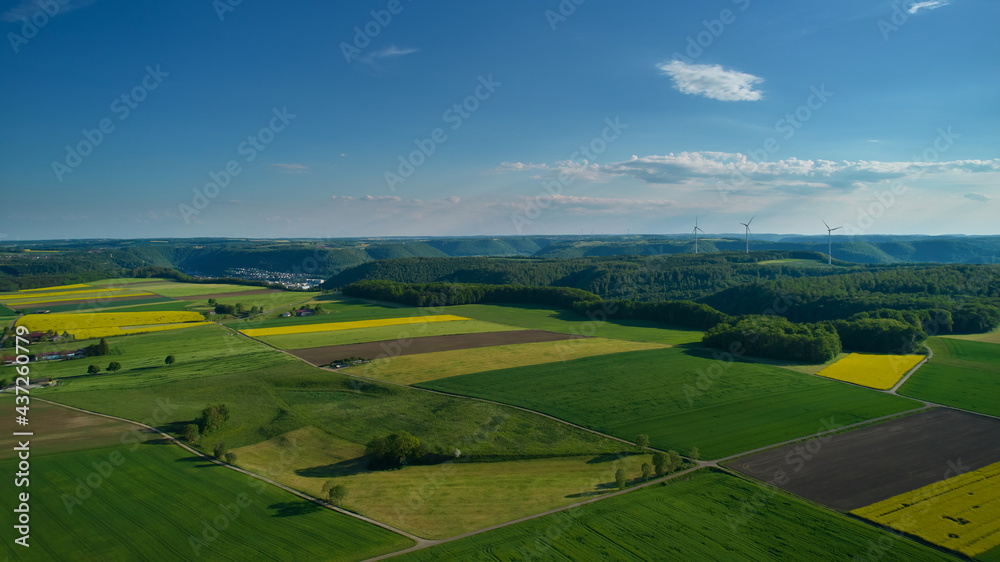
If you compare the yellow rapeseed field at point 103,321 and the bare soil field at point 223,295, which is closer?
the yellow rapeseed field at point 103,321

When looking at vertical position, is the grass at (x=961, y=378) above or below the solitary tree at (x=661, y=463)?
above

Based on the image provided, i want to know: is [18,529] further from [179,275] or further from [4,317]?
[179,275]

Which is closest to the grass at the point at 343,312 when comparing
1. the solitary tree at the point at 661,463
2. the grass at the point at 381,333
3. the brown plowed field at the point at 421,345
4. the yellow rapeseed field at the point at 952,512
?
the grass at the point at 381,333

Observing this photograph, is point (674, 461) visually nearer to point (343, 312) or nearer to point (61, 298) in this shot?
point (343, 312)

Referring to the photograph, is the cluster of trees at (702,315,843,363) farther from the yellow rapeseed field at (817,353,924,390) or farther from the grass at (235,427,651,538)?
the grass at (235,427,651,538)

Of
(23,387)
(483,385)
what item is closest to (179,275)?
(23,387)

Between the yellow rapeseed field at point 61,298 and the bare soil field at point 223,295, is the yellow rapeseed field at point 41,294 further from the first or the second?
the bare soil field at point 223,295
